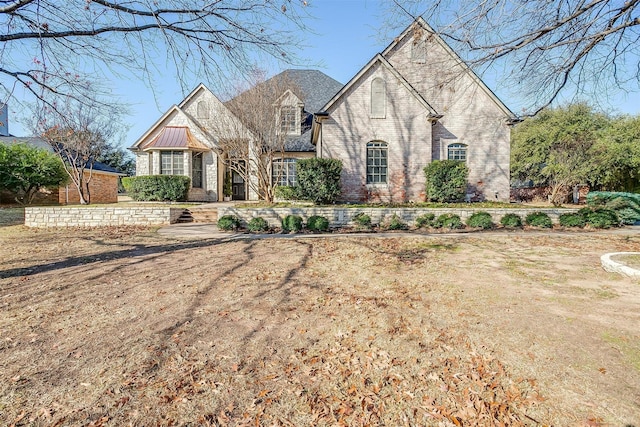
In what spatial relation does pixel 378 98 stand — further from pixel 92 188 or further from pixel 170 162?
Result: pixel 92 188

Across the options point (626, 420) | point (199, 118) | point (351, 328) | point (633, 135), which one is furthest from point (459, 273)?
point (633, 135)

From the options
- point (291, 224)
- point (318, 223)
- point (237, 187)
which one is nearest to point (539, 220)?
point (318, 223)

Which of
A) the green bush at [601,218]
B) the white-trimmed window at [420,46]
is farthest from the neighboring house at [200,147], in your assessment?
the green bush at [601,218]

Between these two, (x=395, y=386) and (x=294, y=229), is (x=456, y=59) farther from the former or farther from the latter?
(x=294, y=229)

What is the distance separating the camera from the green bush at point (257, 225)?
36.2 ft

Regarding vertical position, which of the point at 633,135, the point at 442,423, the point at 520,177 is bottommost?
the point at 442,423

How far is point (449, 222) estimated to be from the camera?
11539mm

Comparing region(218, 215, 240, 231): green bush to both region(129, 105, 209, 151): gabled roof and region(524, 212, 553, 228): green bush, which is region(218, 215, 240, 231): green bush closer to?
region(524, 212, 553, 228): green bush

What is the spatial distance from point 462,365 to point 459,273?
10.4ft

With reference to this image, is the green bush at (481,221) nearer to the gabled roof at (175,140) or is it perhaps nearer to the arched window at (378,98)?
the arched window at (378,98)

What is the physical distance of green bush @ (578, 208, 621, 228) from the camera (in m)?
11.4

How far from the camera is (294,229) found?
1106cm

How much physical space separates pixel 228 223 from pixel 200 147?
10.1 m

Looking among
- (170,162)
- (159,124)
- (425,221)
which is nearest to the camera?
(425,221)
